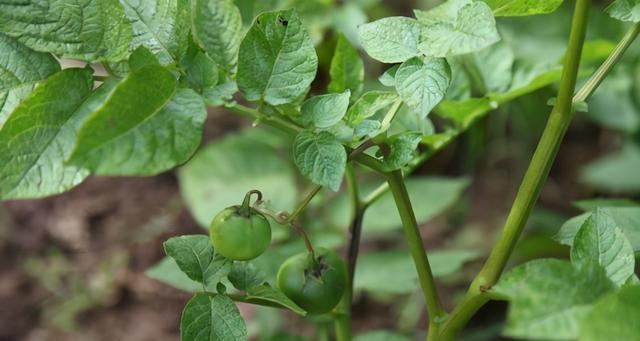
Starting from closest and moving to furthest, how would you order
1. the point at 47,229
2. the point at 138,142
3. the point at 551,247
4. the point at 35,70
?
the point at 138,142 → the point at 35,70 → the point at 551,247 → the point at 47,229

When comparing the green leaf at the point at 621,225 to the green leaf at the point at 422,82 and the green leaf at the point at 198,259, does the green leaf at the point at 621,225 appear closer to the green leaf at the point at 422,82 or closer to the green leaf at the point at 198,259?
→ the green leaf at the point at 422,82

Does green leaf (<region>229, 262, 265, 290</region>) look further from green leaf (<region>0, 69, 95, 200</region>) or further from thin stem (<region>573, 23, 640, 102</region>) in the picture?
thin stem (<region>573, 23, 640, 102</region>)

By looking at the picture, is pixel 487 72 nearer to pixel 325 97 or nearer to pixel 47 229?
pixel 325 97

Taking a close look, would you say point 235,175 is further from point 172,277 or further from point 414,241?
point 414,241

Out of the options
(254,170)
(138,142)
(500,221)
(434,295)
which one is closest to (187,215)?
(254,170)

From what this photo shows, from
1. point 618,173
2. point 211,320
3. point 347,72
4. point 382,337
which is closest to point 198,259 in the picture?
point 211,320

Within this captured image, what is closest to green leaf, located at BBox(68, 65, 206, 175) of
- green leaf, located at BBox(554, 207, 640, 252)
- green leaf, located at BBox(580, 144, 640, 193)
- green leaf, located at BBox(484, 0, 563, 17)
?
green leaf, located at BBox(484, 0, 563, 17)
